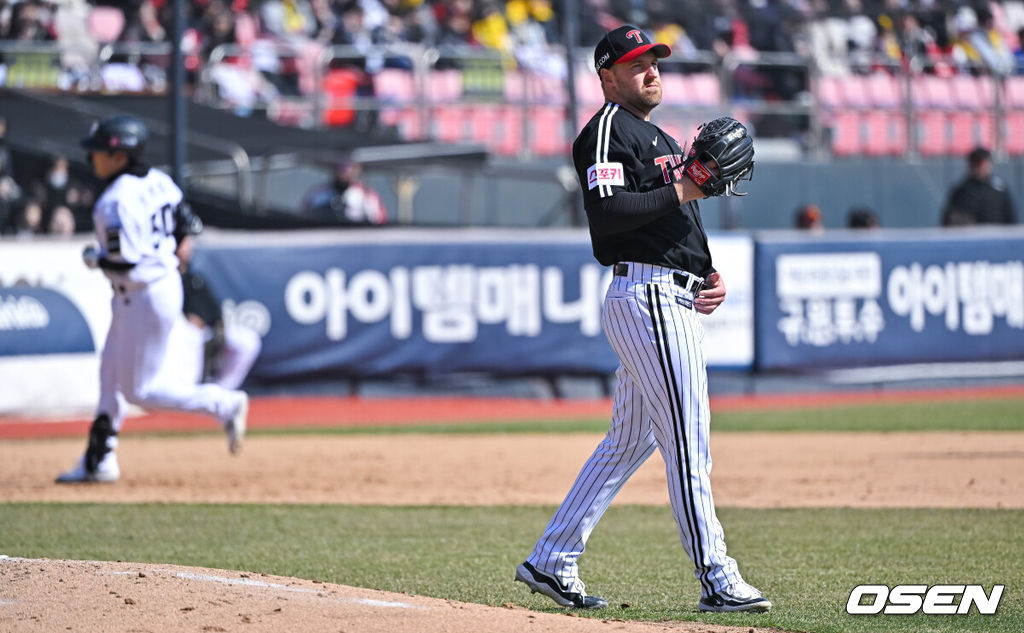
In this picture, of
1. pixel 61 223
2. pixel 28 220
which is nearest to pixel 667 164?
pixel 61 223

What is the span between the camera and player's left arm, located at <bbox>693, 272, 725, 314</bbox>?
4.94 metres

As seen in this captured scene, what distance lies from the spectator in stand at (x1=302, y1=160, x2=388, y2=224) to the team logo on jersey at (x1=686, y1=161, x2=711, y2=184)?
1030 centimetres

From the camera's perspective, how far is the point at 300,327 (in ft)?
45.0

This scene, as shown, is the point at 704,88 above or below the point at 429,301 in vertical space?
above

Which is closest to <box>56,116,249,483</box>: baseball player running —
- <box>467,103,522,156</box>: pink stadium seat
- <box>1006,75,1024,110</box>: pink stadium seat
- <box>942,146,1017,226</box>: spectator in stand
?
<box>467,103,522,156</box>: pink stadium seat

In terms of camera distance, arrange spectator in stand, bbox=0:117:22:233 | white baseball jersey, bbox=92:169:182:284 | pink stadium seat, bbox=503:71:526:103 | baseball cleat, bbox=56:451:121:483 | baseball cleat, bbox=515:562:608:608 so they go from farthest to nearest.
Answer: pink stadium seat, bbox=503:71:526:103 < spectator in stand, bbox=0:117:22:233 < baseball cleat, bbox=56:451:121:483 < white baseball jersey, bbox=92:169:182:284 < baseball cleat, bbox=515:562:608:608

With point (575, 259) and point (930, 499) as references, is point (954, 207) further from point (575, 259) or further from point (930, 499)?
point (930, 499)

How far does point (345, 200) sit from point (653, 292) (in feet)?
35.6

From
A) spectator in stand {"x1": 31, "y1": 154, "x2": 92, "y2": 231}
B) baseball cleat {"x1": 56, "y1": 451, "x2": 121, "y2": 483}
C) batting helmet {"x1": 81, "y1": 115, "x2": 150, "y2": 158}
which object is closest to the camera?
batting helmet {"x1": 81, "y1": 115, "x2": 150, "y2": 158}

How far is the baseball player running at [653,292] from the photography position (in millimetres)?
4715

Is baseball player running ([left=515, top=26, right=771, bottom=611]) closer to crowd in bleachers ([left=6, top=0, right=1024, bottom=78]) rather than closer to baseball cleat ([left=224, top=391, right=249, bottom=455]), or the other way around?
baseball cleat ([left=224, top=391, right=249, bottom=455])

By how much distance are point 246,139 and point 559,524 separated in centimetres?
1128

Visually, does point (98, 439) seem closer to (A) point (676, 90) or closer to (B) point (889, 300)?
(B) point (889, 300)

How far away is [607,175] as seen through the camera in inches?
186
